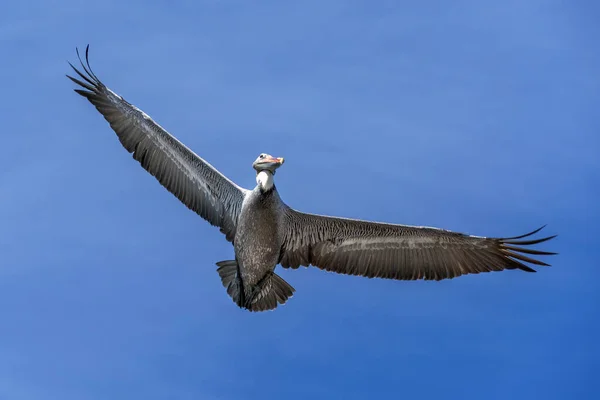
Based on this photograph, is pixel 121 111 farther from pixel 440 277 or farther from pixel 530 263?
pixel 530 263

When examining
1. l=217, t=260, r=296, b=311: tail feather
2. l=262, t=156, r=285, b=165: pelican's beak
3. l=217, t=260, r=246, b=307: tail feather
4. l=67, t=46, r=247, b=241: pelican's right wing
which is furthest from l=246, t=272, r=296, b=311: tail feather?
l=262, t=156, r=285, b=165: pelican's beak

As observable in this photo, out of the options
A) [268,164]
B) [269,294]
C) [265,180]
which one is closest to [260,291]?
[269,294]

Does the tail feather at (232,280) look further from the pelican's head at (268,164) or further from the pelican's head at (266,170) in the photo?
the pelican's head at (268,164)

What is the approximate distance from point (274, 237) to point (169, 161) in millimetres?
2133

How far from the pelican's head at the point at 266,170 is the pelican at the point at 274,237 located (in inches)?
1.7

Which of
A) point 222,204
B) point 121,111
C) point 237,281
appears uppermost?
point 121,111

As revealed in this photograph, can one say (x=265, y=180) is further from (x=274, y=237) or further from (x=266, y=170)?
(x=274, y=237)

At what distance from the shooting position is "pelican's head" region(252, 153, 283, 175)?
12070 mm

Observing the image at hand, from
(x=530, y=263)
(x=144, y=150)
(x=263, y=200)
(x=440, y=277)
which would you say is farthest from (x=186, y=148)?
(x=530, y=263)

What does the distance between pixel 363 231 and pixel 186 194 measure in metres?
2.76

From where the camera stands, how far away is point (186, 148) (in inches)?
513

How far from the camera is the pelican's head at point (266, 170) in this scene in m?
12.0

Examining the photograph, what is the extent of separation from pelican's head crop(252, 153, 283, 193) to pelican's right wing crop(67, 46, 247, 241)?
953 mm

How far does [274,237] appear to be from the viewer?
12492 millimetres
